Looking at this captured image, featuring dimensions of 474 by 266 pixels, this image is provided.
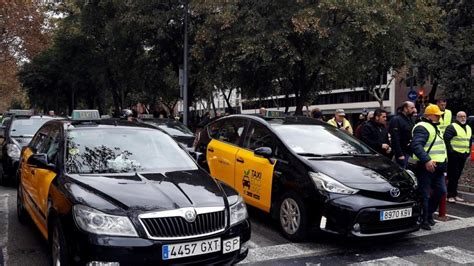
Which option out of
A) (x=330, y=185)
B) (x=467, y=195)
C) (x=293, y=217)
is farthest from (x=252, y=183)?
(x=467, y=195)

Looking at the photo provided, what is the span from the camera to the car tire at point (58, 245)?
3.96 m

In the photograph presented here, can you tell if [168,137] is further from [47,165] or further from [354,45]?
[354,45]

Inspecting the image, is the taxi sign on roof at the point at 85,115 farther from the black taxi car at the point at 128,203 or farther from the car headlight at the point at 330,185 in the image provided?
the car headlight at the point at 330,185

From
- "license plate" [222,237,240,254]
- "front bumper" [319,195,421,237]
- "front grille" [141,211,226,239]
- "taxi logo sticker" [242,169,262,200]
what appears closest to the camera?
"front grille" [141,211,226,239]

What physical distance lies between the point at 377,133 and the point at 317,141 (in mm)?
2483

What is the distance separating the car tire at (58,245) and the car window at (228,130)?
3414 mm

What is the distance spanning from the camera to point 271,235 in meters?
6.20

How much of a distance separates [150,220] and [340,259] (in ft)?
7.86

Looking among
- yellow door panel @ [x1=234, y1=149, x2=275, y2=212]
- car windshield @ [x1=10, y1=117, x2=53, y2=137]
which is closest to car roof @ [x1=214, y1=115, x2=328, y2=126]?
yellow door panel @ [x1=234, y1=149, x2=275, y2=212]

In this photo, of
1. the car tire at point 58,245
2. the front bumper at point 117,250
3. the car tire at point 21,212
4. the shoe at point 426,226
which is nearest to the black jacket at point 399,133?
the shoe at point 426,226

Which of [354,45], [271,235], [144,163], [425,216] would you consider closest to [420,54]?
[354,45]

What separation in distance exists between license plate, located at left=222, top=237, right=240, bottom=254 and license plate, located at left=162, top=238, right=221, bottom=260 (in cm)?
6

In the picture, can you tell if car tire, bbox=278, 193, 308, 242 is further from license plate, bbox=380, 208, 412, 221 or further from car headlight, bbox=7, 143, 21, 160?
car headlight, bbox=7, 143, 21, 160

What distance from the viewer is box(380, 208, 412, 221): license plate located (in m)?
5.41
